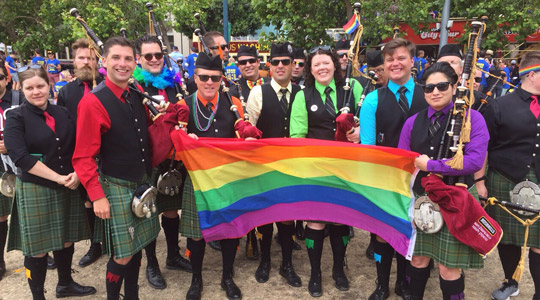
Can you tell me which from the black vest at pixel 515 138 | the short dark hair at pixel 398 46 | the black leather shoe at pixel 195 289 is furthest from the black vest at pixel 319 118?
the black leather shoe at pixel 195 289

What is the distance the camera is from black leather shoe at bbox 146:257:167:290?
405 cm

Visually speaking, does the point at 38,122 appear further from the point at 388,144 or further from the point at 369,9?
the point at 369,9

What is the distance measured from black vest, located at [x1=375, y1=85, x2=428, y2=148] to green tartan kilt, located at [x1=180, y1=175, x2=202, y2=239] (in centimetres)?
182

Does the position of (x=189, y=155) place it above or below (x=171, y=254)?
above

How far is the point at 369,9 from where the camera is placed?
458 inches

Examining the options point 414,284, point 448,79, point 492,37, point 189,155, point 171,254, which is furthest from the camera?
point 492,37

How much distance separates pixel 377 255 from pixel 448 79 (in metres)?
1.71

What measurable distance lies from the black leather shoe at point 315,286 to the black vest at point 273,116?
1447 millimetres

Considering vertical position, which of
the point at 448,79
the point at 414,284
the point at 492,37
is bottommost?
the point at 414,284

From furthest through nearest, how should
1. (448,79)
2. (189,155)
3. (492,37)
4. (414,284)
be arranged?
(492,37), (189,155), (414,284), (448,79)

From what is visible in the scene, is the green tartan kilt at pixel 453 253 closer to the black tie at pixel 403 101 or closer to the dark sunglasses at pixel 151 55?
the black tie at pixel 403 101

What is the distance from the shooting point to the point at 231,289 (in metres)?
3.82

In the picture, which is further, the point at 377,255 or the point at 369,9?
the point at 369,9

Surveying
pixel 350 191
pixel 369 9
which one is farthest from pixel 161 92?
pixel 369 9
